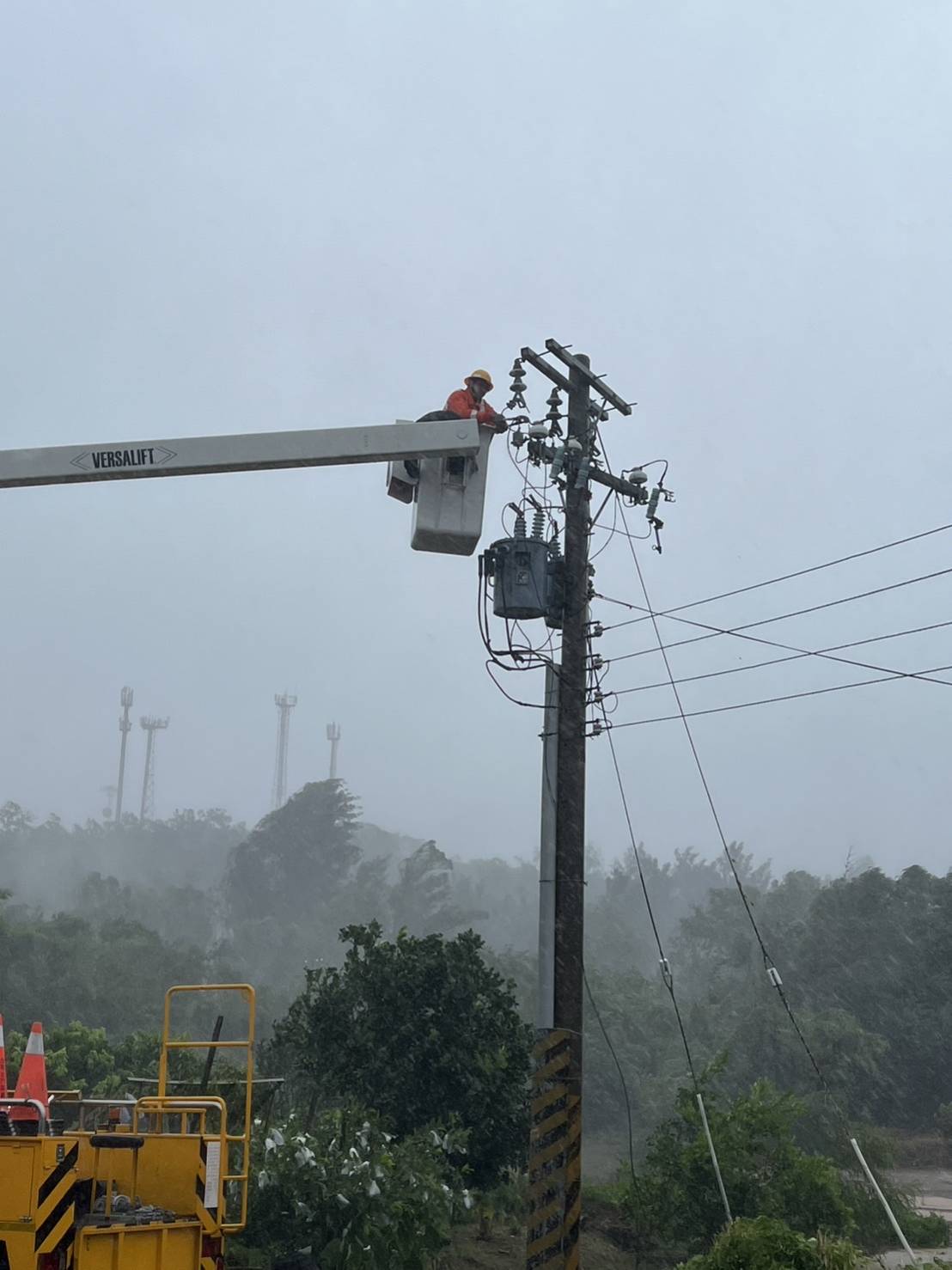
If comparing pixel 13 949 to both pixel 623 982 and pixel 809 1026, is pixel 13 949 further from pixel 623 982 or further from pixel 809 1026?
pixel 809 1026

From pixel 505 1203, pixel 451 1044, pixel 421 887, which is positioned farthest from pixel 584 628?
pixel 421 887

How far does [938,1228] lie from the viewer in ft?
70.6

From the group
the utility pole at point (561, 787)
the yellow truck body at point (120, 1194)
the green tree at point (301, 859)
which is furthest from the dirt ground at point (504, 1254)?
the green tree at point (301, 859)

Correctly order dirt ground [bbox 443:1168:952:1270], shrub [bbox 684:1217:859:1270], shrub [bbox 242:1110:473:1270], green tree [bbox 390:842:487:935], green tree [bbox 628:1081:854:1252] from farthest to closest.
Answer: green tree [bbox 390:842:487:935], dirt ground [bbox 443:1168:952:1270], green tree [bbox 628:1081:854:1252], shrub [bbox 242:1110:473:1270], shrub [bbox 684:1217:859:1270]

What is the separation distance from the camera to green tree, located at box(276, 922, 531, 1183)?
17.1m

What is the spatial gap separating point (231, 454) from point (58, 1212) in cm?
485

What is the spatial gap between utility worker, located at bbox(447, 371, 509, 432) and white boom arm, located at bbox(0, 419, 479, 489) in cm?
58

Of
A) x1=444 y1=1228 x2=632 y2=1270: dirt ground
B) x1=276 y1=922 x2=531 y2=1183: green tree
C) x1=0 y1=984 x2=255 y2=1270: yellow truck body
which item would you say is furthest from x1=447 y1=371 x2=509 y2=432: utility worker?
x1=444 y1=1228 x2=632 y2=1270: dirt ground

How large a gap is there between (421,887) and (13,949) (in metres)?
46.8

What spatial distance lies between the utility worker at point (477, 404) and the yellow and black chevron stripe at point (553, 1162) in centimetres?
543

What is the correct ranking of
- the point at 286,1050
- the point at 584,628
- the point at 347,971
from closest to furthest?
the point at 584,628 → the point at 347,971 → the point at 286,1050

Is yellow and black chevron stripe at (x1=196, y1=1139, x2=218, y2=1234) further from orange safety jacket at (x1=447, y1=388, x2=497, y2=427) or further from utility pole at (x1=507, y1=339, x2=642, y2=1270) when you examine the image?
orange safety jacket at (x1=447, y1=388, x2=497, y2=427)

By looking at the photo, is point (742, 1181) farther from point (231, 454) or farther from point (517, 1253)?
point (231, 454)

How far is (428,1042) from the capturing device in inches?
679
